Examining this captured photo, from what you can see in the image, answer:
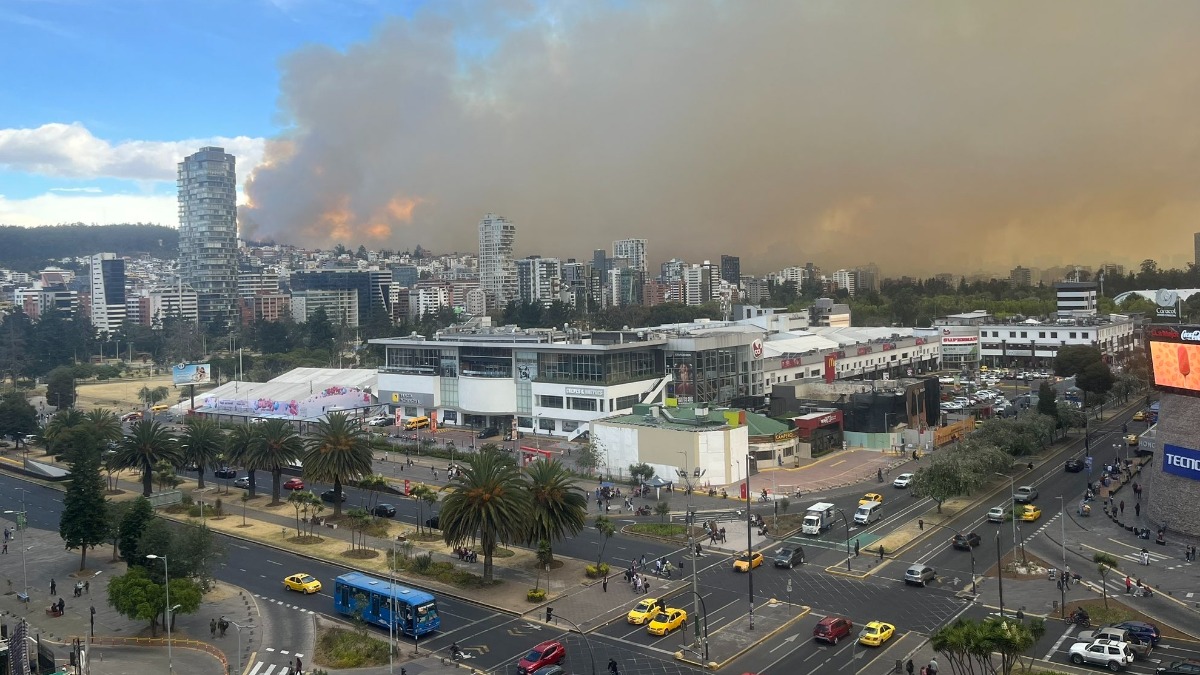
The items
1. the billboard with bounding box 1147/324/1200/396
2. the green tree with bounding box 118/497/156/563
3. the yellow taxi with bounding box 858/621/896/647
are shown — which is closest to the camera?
the yellow taxi with bounding box 858/621/896/647

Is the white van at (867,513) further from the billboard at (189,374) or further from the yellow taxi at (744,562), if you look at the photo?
the billboard at (189,374)

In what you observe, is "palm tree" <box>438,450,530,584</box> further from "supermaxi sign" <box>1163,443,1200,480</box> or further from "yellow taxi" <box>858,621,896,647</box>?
"supermaxi sign" <box>1163,443,1200,480</box>

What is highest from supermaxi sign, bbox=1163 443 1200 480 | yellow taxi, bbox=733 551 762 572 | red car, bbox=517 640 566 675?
supermaxi sign, bbox=1163 443 1200 480

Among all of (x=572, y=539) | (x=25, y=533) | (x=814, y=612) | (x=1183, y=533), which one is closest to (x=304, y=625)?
(x=572, y=539)

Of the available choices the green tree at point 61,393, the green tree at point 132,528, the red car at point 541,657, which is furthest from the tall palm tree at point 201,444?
the green tree at point 61,393

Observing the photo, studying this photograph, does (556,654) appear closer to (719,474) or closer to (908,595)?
(908,595)

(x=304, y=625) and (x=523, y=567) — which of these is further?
(x=523, y=567)

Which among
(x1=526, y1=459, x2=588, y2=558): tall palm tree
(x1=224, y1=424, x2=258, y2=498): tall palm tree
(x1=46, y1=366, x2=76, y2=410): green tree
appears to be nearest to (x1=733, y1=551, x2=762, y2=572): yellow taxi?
(x1=526, y1=459, x2=588, y2=558): tall palm tree
